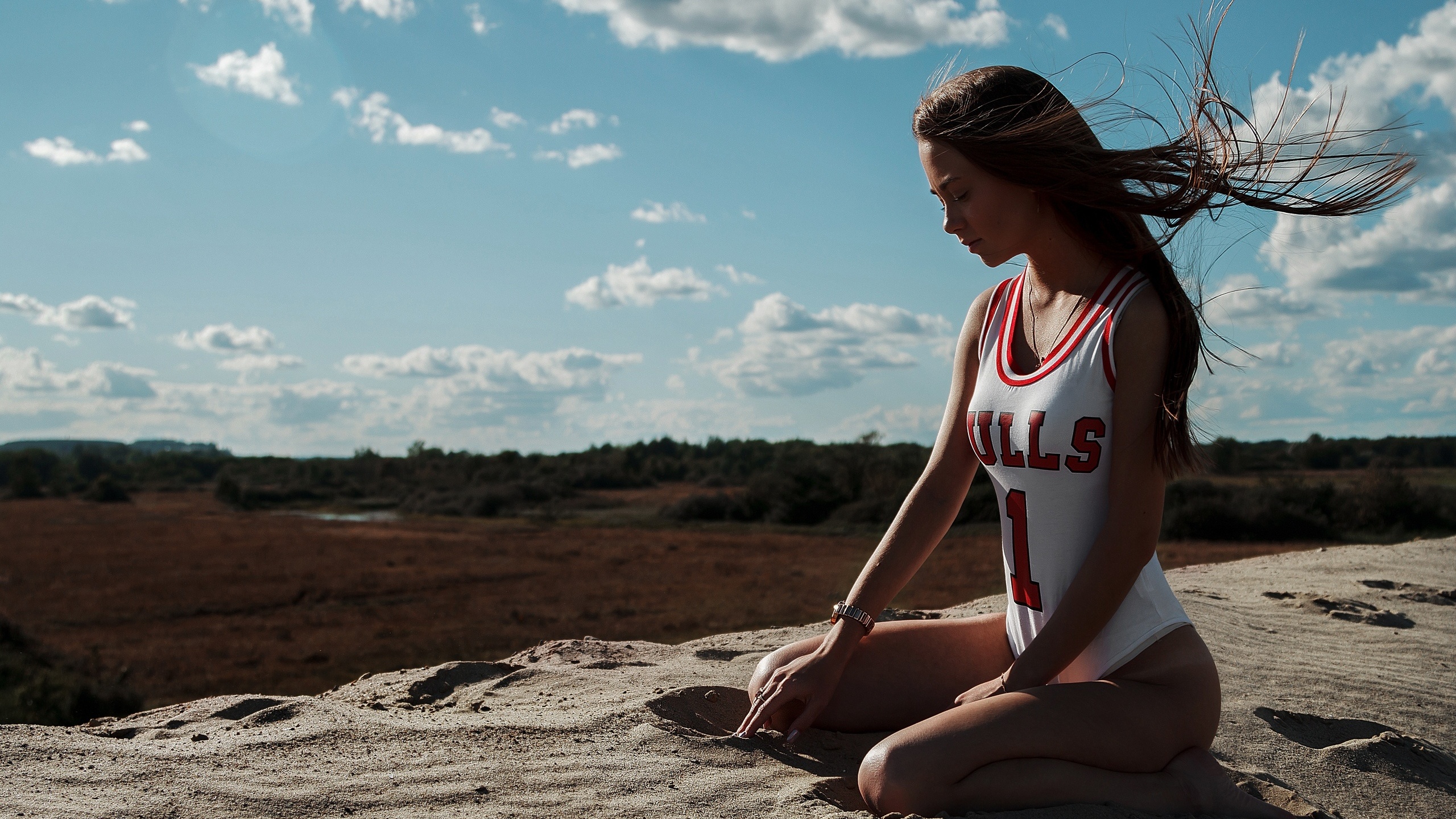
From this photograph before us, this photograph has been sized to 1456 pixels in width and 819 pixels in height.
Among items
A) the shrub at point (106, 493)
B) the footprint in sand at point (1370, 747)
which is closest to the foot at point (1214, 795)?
the footprint in sand at point (1370, 747)

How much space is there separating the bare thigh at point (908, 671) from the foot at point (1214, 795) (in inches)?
19.2

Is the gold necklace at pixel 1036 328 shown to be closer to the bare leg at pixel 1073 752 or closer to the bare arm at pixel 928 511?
the bare arm at pixel 928 511

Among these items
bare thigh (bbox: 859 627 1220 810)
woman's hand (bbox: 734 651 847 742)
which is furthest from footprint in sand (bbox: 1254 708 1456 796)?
woman's hand (bbox: 734 651 847 742)

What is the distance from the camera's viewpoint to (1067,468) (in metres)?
2.01

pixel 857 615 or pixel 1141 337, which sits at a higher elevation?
pixel 1141 337

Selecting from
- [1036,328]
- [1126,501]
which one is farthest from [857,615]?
[1036,328]

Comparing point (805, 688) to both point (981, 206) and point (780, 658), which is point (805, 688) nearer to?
point (780, 658)

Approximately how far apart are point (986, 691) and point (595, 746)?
3.29 ft

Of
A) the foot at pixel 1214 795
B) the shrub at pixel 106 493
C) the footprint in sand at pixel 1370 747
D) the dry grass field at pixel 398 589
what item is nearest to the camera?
the foot at pixel 1214 795

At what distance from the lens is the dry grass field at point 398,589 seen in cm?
1049

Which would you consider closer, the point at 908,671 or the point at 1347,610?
the point at 908,671

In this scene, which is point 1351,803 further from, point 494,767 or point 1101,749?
point 494,767

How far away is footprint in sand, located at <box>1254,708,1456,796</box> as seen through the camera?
2.68 metres

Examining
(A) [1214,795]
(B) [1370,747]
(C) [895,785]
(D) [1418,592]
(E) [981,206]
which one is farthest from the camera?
(D) [1418,592]
